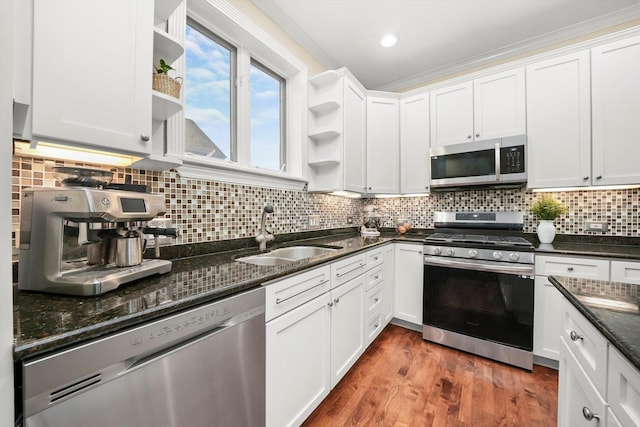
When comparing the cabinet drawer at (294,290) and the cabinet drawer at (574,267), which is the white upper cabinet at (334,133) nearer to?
the cabinet drawer at (294,290)

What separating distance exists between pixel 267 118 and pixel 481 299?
2.43m

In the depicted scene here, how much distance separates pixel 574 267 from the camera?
1841mm

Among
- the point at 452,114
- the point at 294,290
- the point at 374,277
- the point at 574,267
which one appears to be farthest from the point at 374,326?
the point at 452,114

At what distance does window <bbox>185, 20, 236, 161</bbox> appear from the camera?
67.4 inches

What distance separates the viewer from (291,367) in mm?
1237

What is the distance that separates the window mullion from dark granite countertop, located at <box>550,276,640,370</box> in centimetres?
196

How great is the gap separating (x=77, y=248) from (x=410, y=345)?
96.5 inches

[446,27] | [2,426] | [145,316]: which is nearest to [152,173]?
[145,316]

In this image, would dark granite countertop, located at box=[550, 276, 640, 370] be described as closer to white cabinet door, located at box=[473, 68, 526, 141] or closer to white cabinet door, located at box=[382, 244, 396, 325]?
white cabinet door, located at box=[382, 244, 396, 325]

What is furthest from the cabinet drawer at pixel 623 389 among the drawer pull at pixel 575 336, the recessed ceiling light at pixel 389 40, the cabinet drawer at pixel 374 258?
the recessed ceiling light at pixel 389 40

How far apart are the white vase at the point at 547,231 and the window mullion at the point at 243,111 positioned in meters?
2.59

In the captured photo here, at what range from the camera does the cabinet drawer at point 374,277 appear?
2.09m

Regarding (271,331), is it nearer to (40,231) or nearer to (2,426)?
(2,426)

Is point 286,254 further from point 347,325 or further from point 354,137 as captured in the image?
point 354,137
